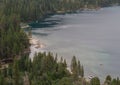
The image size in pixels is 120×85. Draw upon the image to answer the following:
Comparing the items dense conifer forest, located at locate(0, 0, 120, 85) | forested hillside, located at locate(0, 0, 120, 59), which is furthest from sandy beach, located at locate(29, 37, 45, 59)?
forested hillside, located at locate(0, 0, 120, 59)

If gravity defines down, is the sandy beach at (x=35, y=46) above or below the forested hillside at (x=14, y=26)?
below

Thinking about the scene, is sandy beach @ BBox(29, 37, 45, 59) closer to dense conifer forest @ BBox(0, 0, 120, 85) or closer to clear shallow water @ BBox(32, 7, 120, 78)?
dense conifer forest @ BBox(0, 0, 120, 85)

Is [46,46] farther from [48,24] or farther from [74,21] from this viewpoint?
[74,21]

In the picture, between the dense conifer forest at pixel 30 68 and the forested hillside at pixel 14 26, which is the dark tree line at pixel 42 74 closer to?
the dense conifer forest at pixel 30 68

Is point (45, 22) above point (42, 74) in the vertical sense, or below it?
below

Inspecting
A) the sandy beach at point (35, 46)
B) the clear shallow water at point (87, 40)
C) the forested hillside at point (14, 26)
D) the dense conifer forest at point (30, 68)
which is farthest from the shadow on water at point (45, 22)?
the dense conifer forest at point (30, 68)

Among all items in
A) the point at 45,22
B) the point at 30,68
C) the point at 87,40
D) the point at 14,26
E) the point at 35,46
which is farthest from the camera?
the point at 45,22

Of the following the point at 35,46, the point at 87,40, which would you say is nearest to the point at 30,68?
the point at 35,46

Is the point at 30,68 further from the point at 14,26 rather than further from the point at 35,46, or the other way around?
the point at 14,26
